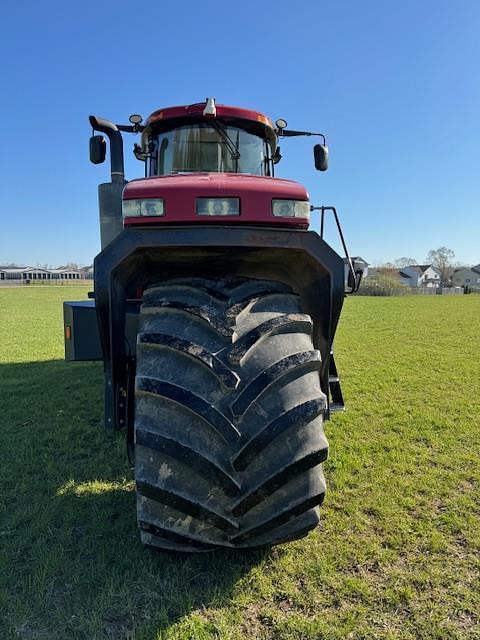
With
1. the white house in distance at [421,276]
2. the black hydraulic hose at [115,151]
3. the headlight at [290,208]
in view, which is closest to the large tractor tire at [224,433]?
the headlight at [290,208]

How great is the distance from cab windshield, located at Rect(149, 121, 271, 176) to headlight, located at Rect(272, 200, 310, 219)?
4.50 feet

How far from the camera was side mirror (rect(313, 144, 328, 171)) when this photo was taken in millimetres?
4828

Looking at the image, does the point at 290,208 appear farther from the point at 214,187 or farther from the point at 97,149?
the point at 97,149

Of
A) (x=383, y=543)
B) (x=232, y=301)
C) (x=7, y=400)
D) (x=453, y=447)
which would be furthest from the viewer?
(x=7, y=400)

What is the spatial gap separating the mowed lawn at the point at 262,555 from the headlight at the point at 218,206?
1.92 m

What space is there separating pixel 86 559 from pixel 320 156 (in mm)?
4095

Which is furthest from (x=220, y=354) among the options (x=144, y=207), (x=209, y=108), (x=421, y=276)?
(x=421, y=276)

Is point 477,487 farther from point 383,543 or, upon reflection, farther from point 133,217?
point 133,217

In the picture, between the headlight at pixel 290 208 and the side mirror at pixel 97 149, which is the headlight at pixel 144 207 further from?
the side mirror at pixel 97 149

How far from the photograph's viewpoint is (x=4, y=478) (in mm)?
3846

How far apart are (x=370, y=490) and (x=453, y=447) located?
1466 mm

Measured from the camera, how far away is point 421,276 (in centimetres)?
11000

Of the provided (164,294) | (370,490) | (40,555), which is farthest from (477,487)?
(40,555)

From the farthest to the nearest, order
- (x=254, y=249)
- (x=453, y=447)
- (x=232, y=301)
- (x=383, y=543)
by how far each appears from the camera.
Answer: (x=453, y=447), (x=383, y=543), (x=254, y=249), (x=232, y=301)
